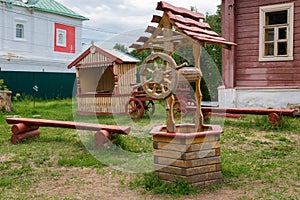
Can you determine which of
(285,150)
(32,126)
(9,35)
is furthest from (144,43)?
(9,35)

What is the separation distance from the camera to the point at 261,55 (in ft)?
34.7

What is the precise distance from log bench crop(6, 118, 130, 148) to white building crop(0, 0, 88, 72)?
11784mm

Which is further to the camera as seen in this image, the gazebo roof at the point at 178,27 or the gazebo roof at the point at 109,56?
the gazebo roof at the point at 109,56

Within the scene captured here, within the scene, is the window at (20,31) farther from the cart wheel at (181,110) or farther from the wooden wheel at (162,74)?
Answer: the wooden wheel at (162,74)

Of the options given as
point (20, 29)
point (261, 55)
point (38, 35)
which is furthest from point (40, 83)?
point (261, 55)

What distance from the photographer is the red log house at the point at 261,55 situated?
10078 mm

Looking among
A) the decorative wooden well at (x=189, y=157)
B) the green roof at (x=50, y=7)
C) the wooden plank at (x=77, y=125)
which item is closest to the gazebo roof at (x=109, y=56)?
the wooden plank at (x=77, y=125)

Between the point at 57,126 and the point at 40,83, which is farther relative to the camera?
the point at 40,83

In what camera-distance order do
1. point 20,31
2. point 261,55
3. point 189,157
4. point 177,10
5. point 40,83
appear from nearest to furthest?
point 189,157 → point 177,10 → point 261,55 → point 40,83 → point 20,31

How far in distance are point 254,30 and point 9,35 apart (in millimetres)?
13450

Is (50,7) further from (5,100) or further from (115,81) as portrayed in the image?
(115,81)

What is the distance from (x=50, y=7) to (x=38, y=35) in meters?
2.08

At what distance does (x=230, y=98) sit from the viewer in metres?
11.2

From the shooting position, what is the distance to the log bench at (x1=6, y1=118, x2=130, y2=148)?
5719 millimetres
